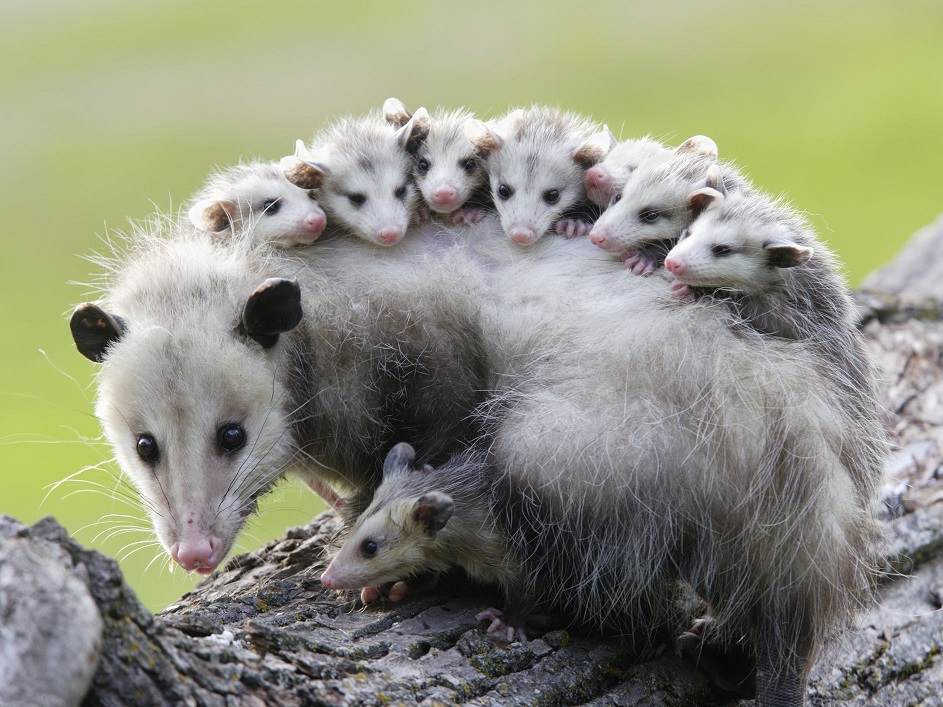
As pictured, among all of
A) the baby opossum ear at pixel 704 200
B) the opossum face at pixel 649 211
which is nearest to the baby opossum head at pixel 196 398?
the opossum face at pixel 649 211

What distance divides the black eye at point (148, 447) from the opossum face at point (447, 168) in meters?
1.03

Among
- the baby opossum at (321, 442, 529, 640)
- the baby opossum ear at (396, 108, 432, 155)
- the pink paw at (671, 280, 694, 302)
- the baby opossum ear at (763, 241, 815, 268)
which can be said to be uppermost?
the baby opossum ear at (396, 108, 432, 155)

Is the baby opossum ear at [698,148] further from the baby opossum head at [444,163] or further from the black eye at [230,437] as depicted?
the black eye at [230,437]

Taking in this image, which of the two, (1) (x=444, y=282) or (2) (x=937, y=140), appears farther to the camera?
(2) (x=937, y=140)

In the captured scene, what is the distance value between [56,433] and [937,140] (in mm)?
7471

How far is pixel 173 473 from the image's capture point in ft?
7.73

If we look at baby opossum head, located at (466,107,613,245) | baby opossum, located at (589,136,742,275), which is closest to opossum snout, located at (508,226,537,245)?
baby opossum head, located at (466,107,613,245)

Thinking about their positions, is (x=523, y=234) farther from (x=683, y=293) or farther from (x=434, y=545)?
(x=434, y=545)

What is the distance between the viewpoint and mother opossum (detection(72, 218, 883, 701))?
2334 mm

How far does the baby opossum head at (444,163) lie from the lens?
293cm

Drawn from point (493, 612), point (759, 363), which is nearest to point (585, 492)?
point (493, 612)

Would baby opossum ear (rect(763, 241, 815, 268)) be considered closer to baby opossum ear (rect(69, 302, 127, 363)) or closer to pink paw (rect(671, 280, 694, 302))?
pink paw (rect(671, 280, 694, 302))

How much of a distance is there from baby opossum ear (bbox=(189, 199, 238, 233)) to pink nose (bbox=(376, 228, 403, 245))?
44 cm

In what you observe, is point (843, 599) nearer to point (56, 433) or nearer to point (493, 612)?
point (493, 612)
